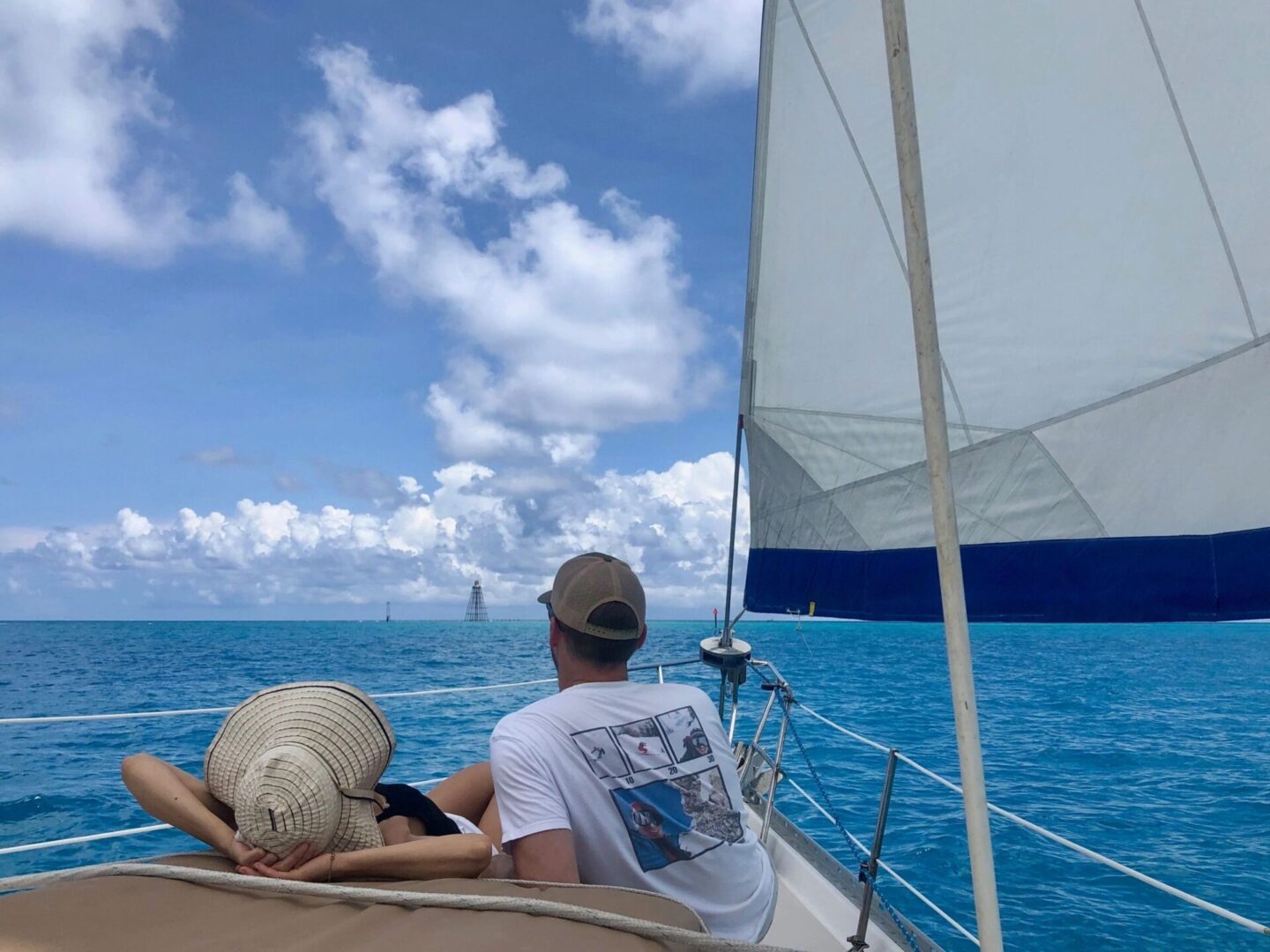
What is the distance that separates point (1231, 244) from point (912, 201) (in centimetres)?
141

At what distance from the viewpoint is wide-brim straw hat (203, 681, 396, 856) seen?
124cm

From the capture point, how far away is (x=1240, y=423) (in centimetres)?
217

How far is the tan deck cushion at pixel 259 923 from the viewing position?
0.96 metres

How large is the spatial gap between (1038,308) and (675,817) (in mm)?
2009

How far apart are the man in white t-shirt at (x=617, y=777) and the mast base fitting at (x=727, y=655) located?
1.88 m

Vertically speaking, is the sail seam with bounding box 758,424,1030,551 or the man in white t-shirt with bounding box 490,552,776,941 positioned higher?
the sail seam with bounding box 758,424,1030,551

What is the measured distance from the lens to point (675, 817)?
1.63 meters

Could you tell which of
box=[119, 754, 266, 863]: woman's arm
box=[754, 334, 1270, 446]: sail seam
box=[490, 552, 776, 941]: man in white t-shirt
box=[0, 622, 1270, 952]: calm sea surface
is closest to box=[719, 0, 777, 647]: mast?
box=[754, 334, 1270, 446]: sail seam

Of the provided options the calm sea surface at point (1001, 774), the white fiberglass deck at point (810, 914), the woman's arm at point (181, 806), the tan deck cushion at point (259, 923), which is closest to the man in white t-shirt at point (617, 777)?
the tan deck cushion at point (259, 923)

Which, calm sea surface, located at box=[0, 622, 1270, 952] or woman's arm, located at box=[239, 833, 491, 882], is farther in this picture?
calm sea surface, located at box=[0, 622, 1270, 952]

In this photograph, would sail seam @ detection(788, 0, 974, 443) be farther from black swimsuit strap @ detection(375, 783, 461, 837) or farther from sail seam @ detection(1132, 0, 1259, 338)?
black swimsuit strap @ detection(375, 783, 461, 837)

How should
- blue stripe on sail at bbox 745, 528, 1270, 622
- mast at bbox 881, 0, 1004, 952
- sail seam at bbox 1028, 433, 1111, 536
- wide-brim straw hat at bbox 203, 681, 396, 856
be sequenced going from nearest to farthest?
wide-brim straw hat at bbox 203, 681, 396, 856 → mast at bbox 881, 0, 1004, 952 → blue stripe on sail at bbox 745, 528, 1270, 622 → sail seam at bbox 1028, 433, 1111, 536

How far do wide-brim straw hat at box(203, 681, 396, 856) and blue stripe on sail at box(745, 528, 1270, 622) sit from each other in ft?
6.70

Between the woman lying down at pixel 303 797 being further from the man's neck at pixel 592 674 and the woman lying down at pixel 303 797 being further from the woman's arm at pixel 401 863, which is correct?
the man's neck at pixel 592 674
